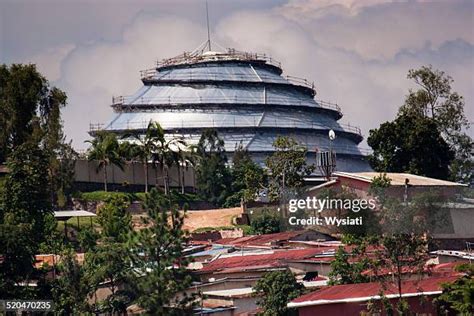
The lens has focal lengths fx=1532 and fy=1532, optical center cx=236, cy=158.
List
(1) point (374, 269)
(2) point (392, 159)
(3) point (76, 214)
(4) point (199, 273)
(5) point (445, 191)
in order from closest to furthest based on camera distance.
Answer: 1. (1) point (374, 269)
2. (4) point (199, 273)
3. (5) point (445, 191)
4. (3) point (76, 214)
5. (2) point (392, 159)

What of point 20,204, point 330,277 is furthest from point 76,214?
point 330,277

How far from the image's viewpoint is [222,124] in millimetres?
88250

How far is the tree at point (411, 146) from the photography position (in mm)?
72312

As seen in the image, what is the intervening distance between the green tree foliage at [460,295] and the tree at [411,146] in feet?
103

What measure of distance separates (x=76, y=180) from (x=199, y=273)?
24802 mm

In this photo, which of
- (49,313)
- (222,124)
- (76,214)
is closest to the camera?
(49,313)

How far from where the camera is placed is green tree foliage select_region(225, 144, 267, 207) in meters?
72.6

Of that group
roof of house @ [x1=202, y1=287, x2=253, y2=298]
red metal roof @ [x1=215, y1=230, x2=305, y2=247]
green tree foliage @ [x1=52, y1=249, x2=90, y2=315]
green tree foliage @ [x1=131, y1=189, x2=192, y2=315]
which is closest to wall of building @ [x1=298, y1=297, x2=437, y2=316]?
green tree foliage @ [x1=131, y1=189, x2=192, y2=315]

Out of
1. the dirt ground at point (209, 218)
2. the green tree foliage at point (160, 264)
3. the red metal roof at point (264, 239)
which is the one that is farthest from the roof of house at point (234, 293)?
the dirt ground at point (209, 218)

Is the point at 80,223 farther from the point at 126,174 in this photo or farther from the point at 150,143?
the point at 126,174

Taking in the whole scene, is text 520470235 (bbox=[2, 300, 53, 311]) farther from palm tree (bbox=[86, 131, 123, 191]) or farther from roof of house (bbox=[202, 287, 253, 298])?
palm tree (bbox=[86, 131, 123, 191])

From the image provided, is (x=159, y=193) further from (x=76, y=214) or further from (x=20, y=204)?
(x=76, y=214)
